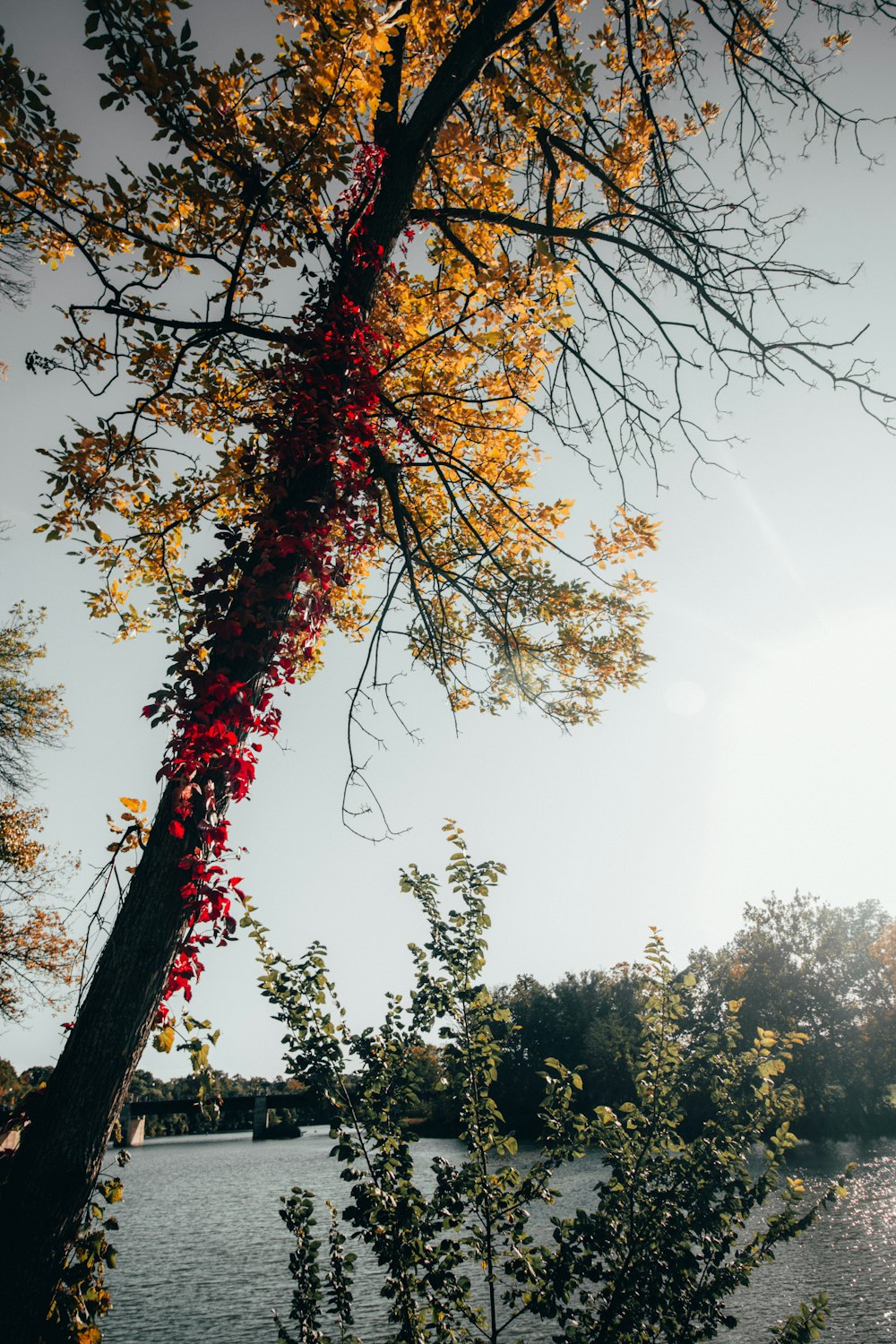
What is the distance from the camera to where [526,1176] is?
377cm

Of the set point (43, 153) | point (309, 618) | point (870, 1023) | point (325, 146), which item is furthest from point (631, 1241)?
point (870, 1023)

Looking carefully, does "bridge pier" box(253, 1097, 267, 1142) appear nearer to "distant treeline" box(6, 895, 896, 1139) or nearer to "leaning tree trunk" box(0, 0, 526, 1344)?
"distant treeline" box(6, 895, 896, 1139)

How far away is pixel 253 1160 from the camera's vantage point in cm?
3984

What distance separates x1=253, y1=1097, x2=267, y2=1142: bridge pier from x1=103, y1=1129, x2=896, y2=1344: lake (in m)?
43.5

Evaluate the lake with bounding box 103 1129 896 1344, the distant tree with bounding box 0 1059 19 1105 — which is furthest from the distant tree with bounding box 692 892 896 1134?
the distant tree with bounding box 0 1059 19 1105

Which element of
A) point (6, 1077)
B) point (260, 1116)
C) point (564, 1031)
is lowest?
point (260, 1116)

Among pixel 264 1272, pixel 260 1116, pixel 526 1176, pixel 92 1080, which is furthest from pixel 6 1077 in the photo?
pixel 92 1080

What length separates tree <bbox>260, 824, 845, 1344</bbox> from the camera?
3.49m

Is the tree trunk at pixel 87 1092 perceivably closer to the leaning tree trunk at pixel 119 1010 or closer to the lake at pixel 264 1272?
the leaning tree trunk at pixel 119 1010

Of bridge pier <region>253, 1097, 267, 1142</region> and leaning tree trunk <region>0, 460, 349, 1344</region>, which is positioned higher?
leaning tree trunk <region>0, 460, 349, 1344</region>

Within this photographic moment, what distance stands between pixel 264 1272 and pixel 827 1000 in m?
40.6

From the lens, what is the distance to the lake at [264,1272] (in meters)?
10.1

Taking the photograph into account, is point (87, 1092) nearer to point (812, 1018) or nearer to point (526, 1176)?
point (526, 1176)

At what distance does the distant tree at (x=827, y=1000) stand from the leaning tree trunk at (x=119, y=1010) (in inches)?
1642
